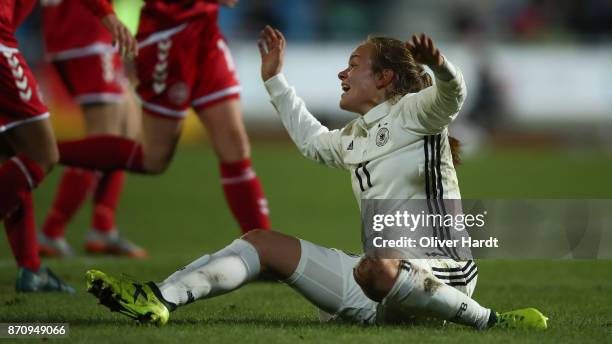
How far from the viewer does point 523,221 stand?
16.8ft

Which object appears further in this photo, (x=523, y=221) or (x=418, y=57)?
(x=523, y=221)

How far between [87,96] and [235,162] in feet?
4.97

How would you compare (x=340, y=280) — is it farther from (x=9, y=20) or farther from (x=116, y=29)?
(x=9, y=20)

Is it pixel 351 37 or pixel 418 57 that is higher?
pixel 418 57

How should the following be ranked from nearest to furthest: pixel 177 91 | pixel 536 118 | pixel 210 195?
pixel 177 91, pixel 210 195, pixel 536 118

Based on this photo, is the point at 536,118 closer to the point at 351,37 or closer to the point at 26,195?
the point at 351,37

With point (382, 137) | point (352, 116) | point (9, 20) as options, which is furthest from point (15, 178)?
point (352, 116)

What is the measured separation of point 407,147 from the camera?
4.16m

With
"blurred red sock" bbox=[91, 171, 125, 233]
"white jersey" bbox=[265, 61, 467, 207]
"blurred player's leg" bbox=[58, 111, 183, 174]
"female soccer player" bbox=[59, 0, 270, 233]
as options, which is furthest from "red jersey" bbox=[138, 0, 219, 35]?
"white jersey" bbox=[265, 61, 467, 207]

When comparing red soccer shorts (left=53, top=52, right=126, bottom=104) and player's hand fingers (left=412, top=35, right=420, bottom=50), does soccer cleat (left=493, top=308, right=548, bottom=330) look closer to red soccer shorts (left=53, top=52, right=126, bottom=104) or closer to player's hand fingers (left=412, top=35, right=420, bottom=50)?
player's hand fingers (left=412, top=35, right=420, bottom=50)

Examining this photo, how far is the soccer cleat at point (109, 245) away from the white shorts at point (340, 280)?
128 inches

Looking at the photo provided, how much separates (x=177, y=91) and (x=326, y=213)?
4.02 metres

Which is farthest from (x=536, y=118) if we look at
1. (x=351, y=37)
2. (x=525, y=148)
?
(x=351, y=37)

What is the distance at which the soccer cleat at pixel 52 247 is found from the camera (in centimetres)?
715
